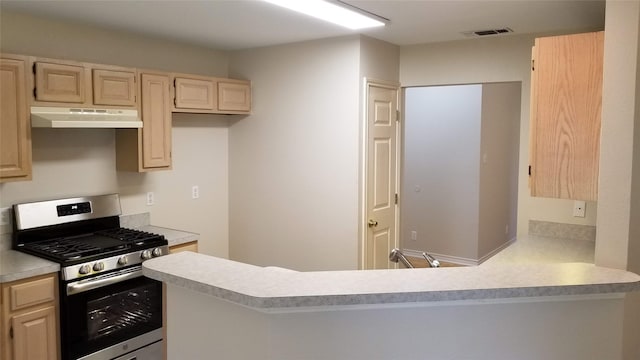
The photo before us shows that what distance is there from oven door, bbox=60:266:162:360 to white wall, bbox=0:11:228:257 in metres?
0.79

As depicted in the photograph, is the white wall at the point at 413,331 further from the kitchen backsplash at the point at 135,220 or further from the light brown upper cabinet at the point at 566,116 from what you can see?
the kitchen backsplash at the point at 135,220

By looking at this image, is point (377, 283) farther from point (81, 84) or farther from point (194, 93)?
point (194, 93)

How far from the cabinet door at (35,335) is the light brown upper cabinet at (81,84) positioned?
49.8 inches

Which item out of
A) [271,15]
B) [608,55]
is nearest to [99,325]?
[271,15]

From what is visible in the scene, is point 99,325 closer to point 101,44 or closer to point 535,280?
point 101,44

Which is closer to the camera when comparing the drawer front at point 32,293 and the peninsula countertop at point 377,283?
the peninsula countertop at point 377,283

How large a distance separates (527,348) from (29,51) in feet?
11.0

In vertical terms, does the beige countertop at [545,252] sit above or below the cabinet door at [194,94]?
below

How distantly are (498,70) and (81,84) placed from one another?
9.90ft

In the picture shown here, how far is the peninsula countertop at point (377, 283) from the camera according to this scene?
1554mm

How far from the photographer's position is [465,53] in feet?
13.5

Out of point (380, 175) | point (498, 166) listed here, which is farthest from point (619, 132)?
point (498, 166)

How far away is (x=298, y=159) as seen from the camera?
14.3 ft

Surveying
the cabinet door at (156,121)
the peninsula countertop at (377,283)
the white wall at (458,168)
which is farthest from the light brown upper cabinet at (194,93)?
the white wall at (458,168)
